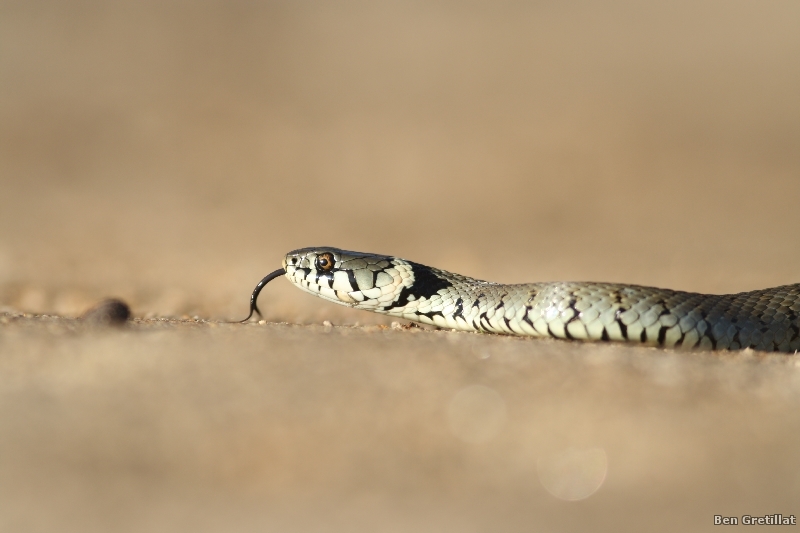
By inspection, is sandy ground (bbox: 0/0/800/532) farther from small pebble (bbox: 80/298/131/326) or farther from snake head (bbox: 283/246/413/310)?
snake head (bbox: 283/246/413/310)

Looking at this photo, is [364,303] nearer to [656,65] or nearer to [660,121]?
[660,121]

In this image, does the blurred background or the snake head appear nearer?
the snake head

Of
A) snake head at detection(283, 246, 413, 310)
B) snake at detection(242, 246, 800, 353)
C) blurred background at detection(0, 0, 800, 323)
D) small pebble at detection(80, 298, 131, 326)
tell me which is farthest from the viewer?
blurred background at detection(0, 0, 800, 323)

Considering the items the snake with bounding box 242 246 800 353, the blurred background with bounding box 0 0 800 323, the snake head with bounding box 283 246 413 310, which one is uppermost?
the blurred background with bounding box 0 0 800 323

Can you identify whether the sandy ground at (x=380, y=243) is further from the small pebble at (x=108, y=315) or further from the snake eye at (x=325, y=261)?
the snake eye at (x=325, y=261)

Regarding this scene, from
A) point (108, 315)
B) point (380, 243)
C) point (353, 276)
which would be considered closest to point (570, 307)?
point (353, 276)

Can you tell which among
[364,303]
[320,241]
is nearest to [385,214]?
[320,241]

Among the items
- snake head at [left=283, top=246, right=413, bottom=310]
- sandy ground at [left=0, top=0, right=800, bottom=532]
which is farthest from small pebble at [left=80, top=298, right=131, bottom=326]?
snake head at [left=283, top=246, right=413, bottom=310]
